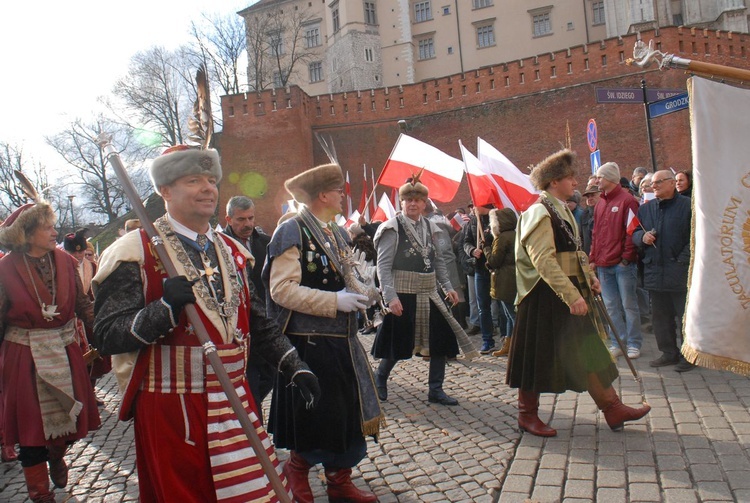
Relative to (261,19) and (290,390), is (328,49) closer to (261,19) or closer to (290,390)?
(261,19)

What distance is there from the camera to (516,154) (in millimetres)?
29641

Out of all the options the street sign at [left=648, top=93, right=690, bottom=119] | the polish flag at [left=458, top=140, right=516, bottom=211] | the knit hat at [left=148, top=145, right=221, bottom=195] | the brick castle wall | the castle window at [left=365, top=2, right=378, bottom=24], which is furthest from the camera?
the castle window at [left=365, top=2, right=378, bottom=24]

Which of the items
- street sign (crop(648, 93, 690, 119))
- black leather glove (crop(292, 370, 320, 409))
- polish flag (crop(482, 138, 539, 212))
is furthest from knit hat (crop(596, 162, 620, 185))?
black leather glove (crop(292, 370, 320, 409))

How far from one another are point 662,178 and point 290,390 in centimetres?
461

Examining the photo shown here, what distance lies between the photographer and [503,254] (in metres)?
7.71

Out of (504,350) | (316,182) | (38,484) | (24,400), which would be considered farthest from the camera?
(504,350)

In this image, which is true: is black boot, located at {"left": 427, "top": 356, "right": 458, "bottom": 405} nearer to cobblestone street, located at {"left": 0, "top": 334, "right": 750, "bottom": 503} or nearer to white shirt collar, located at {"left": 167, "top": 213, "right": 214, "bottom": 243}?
cobblestone street, located at {"left": 0, "top": 334, "right": 750, "bottom": 503}

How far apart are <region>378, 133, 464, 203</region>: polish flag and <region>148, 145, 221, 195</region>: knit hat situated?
5883 mm

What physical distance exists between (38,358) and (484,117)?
28.0 meters

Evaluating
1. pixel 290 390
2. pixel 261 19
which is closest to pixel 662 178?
pixel 290 390

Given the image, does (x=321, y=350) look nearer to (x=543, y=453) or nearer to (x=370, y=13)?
(x=543, y=453)

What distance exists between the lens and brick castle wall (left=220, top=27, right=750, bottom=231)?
85.7ft

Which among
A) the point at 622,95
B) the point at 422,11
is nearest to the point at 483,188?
the point at 622,95

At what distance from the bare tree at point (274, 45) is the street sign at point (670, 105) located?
124 ft
